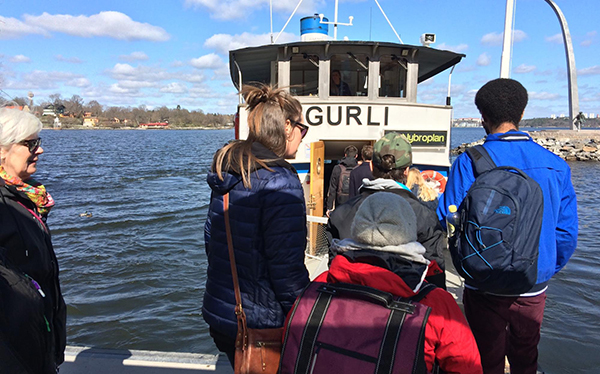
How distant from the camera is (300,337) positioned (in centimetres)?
152

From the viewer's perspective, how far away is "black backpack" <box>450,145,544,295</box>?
2.04m

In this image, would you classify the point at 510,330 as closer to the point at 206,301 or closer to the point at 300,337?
the point at 300,337

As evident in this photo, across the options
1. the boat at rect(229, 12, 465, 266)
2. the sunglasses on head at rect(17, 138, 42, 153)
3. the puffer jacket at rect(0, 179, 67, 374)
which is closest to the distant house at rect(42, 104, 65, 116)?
the sunglasses on head at rect(17, 138, 42, 153)

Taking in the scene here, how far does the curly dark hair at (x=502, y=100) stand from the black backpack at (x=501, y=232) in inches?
15.0

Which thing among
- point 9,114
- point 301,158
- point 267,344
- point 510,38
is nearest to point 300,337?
point 267,344

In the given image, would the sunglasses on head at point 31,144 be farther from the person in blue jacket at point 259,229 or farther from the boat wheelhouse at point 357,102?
the boat wheelhouse at point 357,102

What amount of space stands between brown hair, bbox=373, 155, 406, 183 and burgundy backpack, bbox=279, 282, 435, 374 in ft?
5.23

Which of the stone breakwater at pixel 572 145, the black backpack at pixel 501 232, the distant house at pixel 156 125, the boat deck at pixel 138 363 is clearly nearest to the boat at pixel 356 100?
the boat deck at pixel 138 363

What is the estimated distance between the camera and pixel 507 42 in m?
8.87

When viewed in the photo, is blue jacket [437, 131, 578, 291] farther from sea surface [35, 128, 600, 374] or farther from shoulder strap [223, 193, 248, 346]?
sea surface [35, 128, 600, 374]

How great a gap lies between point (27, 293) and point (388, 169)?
232 centimetres

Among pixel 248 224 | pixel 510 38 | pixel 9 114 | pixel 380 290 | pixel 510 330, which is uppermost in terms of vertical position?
pixel 510 38

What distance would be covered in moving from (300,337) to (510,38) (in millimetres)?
9393

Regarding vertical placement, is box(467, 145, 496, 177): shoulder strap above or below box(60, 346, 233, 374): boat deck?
above
